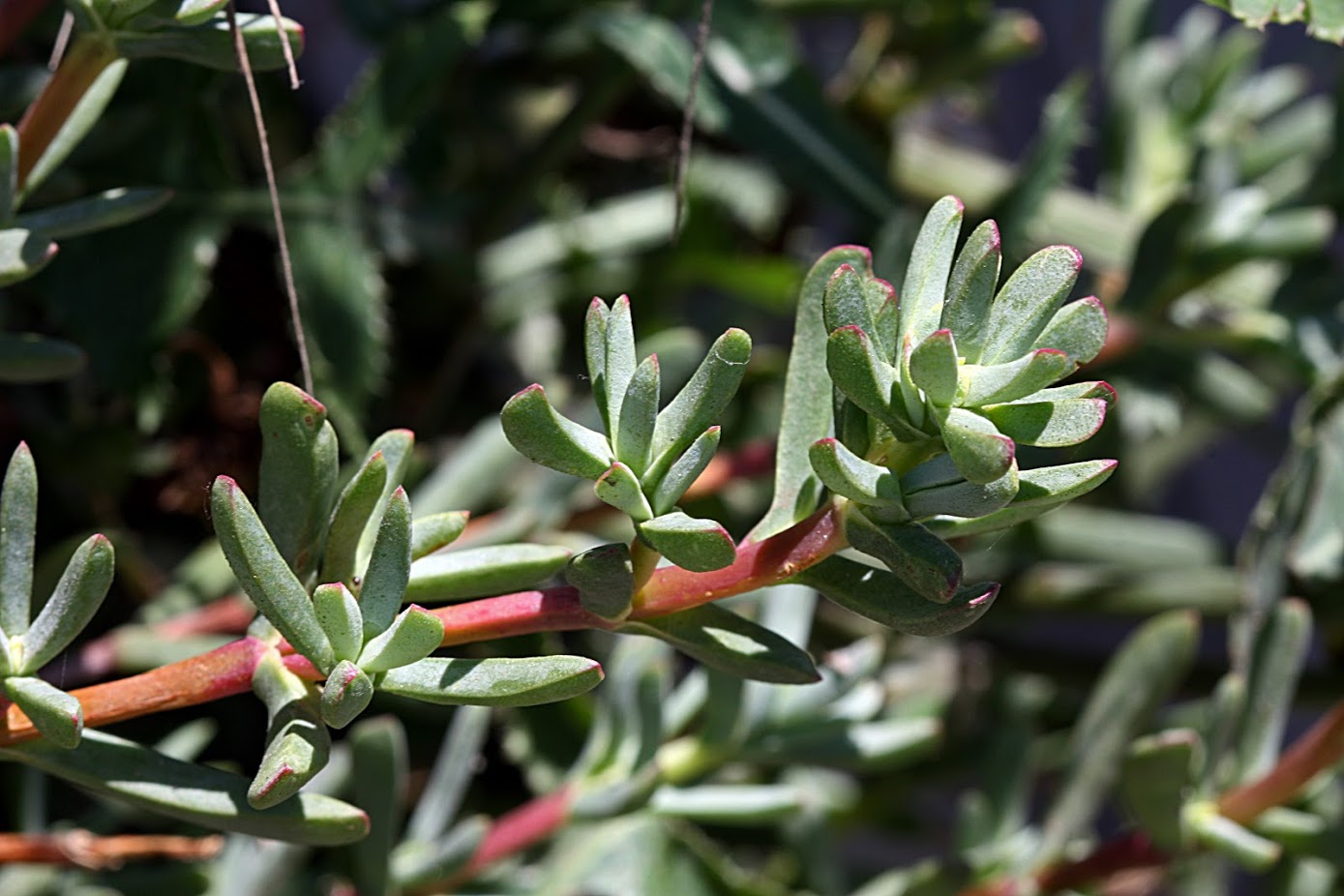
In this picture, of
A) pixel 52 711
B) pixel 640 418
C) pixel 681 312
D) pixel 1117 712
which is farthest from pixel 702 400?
pixel 681 312

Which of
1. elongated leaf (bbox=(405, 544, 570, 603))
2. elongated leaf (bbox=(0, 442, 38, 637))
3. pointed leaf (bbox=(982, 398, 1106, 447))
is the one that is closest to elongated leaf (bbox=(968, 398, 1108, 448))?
pointed leaf (bbox=(982, 398, 1106, 447))

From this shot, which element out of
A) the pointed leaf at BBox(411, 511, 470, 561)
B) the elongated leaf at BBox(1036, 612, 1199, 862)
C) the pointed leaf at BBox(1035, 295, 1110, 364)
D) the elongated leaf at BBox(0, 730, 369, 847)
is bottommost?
the elongated leaf at BBox(1036, 612, 1199, 862)

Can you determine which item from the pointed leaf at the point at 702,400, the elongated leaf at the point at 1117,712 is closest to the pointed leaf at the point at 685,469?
the pointed leaf at the point at 702,400

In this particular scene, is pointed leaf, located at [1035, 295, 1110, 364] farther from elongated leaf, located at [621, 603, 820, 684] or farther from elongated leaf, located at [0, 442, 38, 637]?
elongated leaf, located at [0, 442, 38, 637]

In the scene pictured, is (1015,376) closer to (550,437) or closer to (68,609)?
(550,437)

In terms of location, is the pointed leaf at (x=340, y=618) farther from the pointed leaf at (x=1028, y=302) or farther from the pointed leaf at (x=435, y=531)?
the pointed leaf at (x=1028, y=302)

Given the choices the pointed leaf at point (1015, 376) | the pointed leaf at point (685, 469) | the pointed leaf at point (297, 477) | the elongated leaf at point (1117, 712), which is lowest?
the elongated leaf at point (1117, 712)
